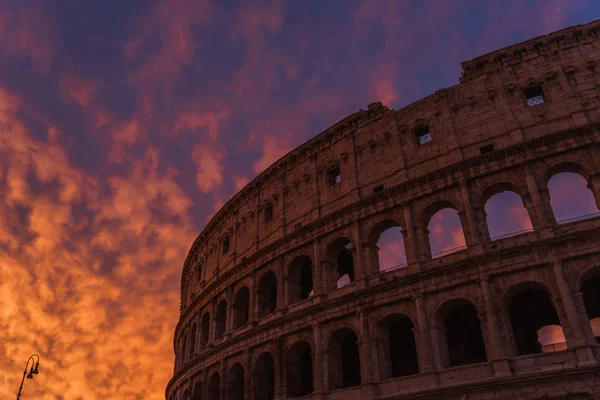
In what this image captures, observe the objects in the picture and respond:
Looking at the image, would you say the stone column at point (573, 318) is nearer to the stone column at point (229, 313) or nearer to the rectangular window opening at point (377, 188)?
the rectangular window opening at point (377, 188)

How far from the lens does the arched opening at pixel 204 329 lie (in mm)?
32719

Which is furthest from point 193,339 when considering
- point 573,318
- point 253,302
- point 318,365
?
point 573,318

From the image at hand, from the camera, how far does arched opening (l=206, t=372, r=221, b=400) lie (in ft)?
94.8

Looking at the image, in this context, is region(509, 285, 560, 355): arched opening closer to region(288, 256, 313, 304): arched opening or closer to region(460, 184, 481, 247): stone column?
region(460, 184, 481, 247): stone column

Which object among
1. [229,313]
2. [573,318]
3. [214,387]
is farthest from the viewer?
[229,313]

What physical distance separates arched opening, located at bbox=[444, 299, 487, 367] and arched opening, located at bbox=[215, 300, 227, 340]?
14460mm

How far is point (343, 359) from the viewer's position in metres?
24.9

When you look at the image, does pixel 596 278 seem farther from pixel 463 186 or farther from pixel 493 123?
pixel 493 123

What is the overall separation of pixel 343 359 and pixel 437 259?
7746mm

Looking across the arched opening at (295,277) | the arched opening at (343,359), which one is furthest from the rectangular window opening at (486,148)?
the arched opening at (295,277)

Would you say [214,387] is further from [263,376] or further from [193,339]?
[193,339]

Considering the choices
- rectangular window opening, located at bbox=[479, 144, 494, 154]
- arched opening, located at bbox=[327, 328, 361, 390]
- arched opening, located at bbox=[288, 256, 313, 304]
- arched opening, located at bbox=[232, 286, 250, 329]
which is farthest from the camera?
arched opening, located at bbox=[232, 286, 250, 329]

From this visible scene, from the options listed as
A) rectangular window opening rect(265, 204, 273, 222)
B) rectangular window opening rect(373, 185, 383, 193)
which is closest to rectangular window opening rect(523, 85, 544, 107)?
rectangular window opening rect(373, 185, 383, 193)

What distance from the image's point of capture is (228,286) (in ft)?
99.2
